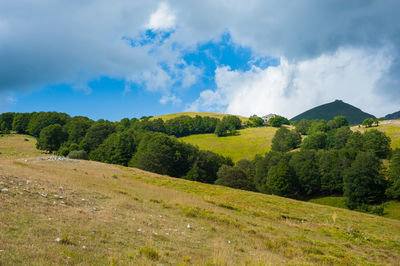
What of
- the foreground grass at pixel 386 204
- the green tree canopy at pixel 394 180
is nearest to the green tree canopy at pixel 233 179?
the foreground grass at pixel 386 204

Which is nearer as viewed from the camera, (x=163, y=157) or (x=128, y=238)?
(x=128, y=238)

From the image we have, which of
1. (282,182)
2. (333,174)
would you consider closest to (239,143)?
(333,174)

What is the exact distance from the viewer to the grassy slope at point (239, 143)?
120 meters

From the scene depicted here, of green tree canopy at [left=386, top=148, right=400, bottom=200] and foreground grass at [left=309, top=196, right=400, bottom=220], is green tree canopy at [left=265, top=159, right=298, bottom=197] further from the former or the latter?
green tree canopy at [left=386, top=148, right=400, bottom=200]

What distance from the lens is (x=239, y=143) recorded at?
134m

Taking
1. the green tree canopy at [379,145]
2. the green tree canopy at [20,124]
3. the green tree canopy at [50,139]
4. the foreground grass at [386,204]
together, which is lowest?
the foreground grass at [386,204]

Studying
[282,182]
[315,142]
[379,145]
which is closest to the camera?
[282,182]

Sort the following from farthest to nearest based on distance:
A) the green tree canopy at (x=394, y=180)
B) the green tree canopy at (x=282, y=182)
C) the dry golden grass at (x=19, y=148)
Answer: the dry golden grass at (x=19, y=148), the green tree canopy at (x=282, y=182), the green tree canopy at (x=394, y=180)

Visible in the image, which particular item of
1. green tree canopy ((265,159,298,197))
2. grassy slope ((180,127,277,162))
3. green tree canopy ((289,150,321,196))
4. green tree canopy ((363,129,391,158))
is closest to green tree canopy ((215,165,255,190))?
green tree canopy ((265,159,298,197))

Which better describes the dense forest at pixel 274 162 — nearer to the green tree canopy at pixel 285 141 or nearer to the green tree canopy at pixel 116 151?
the green tree canopy at pixel 116 151

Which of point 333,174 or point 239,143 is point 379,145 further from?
point 239,143

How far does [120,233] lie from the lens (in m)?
10.3

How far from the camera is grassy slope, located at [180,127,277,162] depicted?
12006 cm

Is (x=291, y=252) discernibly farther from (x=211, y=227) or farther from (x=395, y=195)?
(x=395, y=195)
